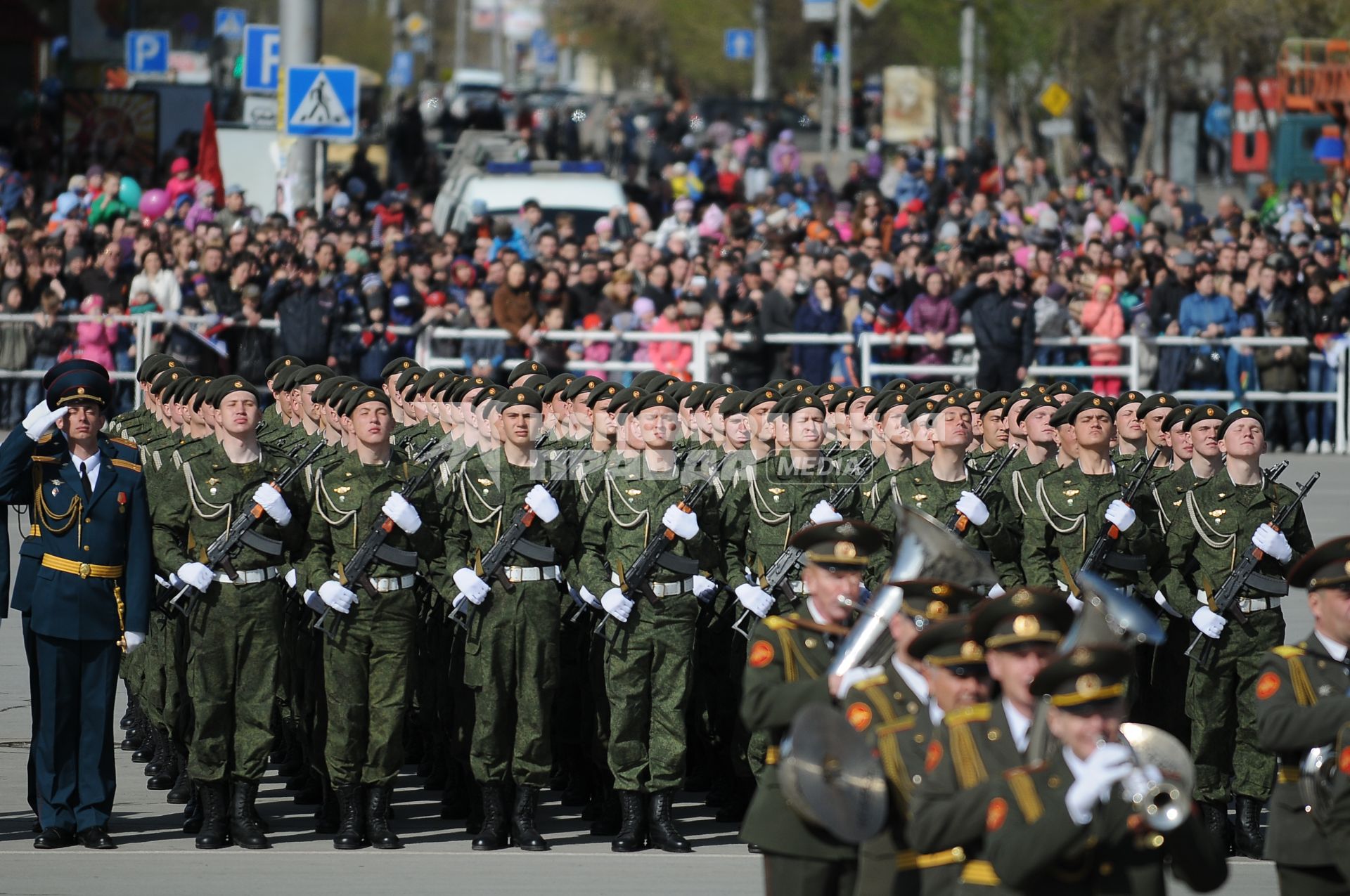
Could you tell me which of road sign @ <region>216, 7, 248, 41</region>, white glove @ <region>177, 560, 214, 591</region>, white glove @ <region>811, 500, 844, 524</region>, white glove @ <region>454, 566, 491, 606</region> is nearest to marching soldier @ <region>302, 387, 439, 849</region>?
white glove @ <region>454, 566, 491, 606</region>

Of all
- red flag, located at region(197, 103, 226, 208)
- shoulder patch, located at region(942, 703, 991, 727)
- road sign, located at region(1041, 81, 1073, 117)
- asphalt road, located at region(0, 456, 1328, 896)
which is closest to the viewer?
shoulder patch, located at region(942, 703, 991, 727)

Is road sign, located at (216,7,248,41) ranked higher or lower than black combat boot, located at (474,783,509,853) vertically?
higher

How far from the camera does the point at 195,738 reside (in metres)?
9.66

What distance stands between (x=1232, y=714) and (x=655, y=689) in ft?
8.14

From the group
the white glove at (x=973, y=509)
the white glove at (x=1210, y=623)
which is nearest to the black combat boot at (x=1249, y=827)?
the white glove at (x=1210, y=623)

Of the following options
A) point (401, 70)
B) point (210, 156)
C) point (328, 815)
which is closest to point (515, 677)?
point (328, 815)

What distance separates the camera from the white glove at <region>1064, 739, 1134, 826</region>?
5.06 metres

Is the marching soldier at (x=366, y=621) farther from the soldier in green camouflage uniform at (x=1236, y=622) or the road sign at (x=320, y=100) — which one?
the road sign at (x=320, y=100)

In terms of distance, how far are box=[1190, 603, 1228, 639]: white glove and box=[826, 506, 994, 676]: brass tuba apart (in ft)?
12.0

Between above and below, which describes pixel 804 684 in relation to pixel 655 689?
above

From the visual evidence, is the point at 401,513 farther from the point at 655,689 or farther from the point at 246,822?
the point at 246,822

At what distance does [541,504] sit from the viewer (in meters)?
9.77

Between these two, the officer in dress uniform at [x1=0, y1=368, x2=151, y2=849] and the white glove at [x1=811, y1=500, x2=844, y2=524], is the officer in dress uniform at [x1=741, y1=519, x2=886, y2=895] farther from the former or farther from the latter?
the officer in dress uniform at [x1=0, y1=368, x2=151, y2=849]

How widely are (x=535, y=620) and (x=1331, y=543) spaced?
4092 mm
